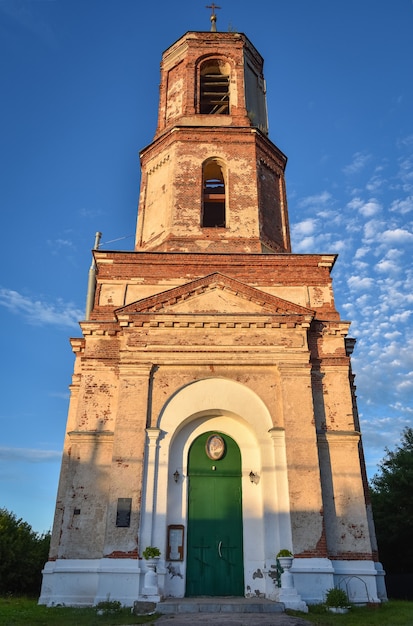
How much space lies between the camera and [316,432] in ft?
43.0

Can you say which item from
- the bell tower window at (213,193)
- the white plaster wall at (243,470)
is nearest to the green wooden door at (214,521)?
the white plaster wall at (243,470)

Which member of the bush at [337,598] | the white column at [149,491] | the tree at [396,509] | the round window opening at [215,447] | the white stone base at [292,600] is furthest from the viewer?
the tree at [396,509]

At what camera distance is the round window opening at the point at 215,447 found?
13.3 metres

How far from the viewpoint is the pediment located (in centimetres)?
1420

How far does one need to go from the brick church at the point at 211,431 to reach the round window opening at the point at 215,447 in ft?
0.12

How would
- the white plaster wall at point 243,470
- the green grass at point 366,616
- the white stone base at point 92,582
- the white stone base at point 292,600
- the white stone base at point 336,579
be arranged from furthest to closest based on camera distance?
the white plaster wall at point 243,470, the white stone base at point 336,579, the white stone base at point 92,582, the white stone base at point 292,600, the green grass at point 366,616

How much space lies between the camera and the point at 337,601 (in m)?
10.6

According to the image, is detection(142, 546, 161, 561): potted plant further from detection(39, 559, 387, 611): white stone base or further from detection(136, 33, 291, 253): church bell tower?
detection(136, 33, 291, 253): church bell tower

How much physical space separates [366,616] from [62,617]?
19.1ft

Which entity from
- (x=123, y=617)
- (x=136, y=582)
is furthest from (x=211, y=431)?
(x=123, y=617)

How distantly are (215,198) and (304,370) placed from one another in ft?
24.2

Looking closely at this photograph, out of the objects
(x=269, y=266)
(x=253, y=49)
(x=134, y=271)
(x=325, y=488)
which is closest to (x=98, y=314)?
(x=134, y=271)

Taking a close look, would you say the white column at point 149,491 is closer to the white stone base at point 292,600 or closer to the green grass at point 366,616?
the white stone base at point 292,600

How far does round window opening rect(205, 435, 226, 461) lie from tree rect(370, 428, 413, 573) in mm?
13359
